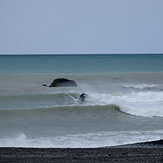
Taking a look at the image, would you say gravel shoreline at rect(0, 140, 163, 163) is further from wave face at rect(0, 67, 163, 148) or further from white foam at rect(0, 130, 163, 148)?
wave face at rect(0, 67, 163, 148)

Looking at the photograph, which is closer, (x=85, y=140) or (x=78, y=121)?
(x=85, y=140)

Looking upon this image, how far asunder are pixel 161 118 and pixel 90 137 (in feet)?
16.1

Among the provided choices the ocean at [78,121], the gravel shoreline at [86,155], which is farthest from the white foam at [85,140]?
the gravel shoreline at [86,155]

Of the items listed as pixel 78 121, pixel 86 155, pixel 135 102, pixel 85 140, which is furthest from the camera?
pixel 135 102

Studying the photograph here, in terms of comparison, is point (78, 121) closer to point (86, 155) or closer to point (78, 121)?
point (78, 121)

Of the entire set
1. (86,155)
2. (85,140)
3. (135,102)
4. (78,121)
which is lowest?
(86,155)

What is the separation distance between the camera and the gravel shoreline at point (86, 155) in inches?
375

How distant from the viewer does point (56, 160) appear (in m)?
9.52

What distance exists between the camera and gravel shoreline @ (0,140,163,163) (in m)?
9.52

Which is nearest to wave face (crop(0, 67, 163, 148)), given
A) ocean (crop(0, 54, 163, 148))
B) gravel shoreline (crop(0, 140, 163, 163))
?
ocean (crop(0, 54, 163, 148))

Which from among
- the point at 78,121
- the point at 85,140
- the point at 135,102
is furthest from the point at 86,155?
the point at 135,102

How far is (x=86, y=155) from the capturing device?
10.0 m

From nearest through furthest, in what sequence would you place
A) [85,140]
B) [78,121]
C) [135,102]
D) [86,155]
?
[86,155]
[85,140]
[78,121]
[135,102]

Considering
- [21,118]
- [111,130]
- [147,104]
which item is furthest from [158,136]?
[147,104]
